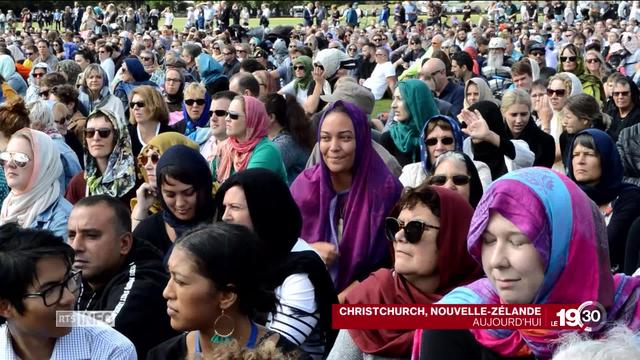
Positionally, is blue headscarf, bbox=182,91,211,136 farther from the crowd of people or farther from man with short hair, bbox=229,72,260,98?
man with short hair, bbox=229,72,260,98

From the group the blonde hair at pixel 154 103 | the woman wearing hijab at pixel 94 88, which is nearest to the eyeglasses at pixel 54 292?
the blonde hair at pixel 154 103

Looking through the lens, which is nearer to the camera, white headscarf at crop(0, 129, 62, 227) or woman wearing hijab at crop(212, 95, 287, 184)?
white headscarf at crop(0, 129, 62, 227)

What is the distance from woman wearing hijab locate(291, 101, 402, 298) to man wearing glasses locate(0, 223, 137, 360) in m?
1.78

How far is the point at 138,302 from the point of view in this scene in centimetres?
396

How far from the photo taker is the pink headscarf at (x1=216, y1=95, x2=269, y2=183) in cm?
684

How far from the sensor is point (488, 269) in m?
3.01

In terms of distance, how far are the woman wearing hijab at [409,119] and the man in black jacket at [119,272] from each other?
344cm

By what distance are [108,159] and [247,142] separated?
99 centimetres

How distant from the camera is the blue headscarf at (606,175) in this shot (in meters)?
6.07

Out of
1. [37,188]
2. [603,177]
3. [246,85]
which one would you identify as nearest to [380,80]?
[246,85]


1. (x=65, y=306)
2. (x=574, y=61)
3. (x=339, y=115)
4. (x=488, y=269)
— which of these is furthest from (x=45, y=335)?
(x=574, y=61)

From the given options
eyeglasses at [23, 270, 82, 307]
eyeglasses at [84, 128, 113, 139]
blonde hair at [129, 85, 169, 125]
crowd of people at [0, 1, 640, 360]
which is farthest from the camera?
blonde hair at [129, 85, 169, 125]

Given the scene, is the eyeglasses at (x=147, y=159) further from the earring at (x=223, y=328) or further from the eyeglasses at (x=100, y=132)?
the earring at (x=223, y=328)

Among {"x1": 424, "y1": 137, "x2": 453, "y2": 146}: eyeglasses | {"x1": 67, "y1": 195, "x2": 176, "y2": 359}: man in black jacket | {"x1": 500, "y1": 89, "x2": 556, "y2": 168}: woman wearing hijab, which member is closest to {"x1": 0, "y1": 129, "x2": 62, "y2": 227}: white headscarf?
{"x1": 67, "y1": 195, "x2": 176, "y2": 359}: man in black jacket
